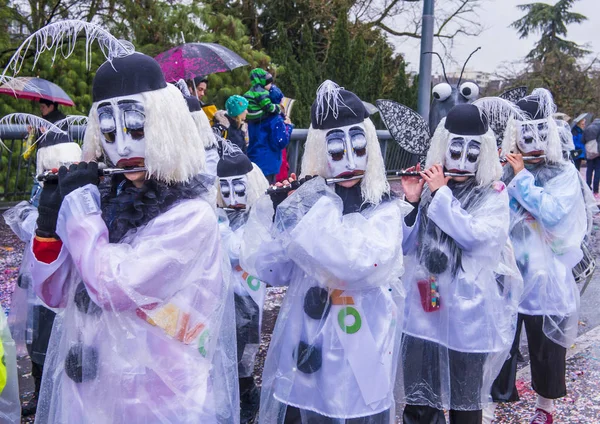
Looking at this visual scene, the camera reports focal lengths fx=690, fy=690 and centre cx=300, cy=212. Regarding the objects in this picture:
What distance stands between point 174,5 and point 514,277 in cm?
820

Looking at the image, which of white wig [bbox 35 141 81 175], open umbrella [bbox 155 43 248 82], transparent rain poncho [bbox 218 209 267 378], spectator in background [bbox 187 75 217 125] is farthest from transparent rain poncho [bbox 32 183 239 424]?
spectator in background [bbox 187 75 217 125]

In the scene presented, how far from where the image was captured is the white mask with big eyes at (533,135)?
4.27m

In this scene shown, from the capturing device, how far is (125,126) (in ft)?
7.17

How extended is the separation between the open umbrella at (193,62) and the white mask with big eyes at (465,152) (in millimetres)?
2598

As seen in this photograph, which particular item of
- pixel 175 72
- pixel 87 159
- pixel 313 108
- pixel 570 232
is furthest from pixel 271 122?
pixel 87 159

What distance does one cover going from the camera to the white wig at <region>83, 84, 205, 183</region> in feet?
7.06

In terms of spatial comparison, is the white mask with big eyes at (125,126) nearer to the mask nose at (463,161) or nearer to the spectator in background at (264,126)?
the mask nose at (463,161)

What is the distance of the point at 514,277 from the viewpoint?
3.71 m

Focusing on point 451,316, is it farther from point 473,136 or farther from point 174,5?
point 174,5

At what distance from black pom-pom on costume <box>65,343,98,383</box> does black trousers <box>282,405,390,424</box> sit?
0.90 meters

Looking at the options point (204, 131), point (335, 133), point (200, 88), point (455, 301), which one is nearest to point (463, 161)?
point (455, 301)

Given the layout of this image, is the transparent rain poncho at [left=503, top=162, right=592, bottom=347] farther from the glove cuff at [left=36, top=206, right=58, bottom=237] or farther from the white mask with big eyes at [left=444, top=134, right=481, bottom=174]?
the glove cuff at [left=36, top=206, right=58, bottom=237]

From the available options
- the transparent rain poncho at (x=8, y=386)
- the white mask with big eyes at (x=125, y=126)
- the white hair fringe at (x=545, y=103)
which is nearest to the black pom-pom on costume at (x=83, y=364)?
the transparent rain poncho at (x=8, y=386)

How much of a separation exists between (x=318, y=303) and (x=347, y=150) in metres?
0.65
